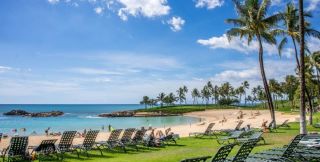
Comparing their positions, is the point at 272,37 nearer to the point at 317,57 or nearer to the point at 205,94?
the point at 317,57

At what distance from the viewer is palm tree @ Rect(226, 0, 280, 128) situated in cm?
2923

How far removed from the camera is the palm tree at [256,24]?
95.9 feet

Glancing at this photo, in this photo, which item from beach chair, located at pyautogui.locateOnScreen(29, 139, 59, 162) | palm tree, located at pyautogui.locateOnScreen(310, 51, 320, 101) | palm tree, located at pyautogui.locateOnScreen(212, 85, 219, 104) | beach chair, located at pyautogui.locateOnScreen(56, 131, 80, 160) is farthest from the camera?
palm tree, located at pyautogui.locateOnScreen(212, 85, 219, 104)

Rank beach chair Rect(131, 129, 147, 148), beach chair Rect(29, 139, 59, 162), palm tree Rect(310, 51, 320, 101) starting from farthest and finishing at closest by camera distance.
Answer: palm tree Rect(310, 51, 320, 101) → beach chair Rect(131, 129, 147, 148) → beach chair Rect(29, 139, 59, 162)

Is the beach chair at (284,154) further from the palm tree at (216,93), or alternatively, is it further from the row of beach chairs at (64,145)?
the palm tree at (216,93)

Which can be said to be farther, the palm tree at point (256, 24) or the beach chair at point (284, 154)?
the palm tree at point (256, 24)

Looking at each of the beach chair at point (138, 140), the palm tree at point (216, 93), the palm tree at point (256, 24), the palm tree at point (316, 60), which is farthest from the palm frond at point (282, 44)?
the palm tree at point (216, 93)

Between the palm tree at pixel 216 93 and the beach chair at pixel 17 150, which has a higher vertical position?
the palm tree at pixel 216 93

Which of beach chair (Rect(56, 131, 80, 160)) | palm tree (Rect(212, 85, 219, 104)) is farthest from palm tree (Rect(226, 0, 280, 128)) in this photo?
palm tree (Rect(212, 85, 219, 104))

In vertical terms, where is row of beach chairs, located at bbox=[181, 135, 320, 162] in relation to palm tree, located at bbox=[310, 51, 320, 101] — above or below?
below

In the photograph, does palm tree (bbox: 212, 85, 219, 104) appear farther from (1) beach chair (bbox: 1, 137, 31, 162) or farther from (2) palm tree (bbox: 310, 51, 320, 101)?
(1) beach chair (bbox: 1, 137, 31, 162)

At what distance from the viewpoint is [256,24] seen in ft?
96.3

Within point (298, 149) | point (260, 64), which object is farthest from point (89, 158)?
point (260, 64)

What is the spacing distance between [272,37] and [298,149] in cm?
2047
